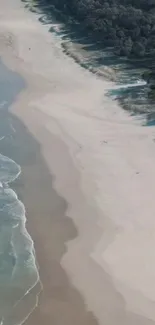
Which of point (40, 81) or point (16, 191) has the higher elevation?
point (16, 191)

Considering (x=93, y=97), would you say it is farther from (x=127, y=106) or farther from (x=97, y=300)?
(x=97, y=300)

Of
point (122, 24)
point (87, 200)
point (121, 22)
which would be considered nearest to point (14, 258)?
point (87, 200)

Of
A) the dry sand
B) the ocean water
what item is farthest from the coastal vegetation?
the ocean water

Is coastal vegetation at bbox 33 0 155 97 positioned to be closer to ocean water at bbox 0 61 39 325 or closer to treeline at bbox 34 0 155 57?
treeline at bbox 34 0 155 57

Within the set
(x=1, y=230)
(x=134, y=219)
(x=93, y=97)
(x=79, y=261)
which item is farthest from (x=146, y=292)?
(x=93, y=97)

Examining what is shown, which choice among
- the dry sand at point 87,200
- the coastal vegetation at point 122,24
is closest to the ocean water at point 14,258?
the dry sand at point 87,200
